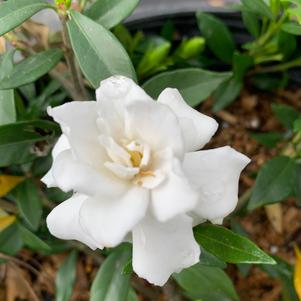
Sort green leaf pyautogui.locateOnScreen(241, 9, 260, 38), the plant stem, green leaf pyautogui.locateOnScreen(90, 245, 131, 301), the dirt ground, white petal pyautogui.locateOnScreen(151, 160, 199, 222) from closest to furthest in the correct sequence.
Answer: white petal pyautogui.locateOnScreen(151, 160, 199, 222)
the plant stem
green leaf pyautogui.locateOnScreen(90, 245, 131, 301)
green leaf pyautogui.locateOnScreen(241, 9, 260, 38)
the dirt ground

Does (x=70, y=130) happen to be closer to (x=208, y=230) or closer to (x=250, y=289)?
(x=208, y=230)

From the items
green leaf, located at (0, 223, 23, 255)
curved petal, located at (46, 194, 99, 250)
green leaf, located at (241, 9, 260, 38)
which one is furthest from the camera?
green leaf, located at (241, 9, 260, 38)

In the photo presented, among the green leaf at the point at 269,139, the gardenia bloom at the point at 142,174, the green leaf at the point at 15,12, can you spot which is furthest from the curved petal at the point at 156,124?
the green leaf at the point at 269,139

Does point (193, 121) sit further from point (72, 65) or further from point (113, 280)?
point (113, 280)

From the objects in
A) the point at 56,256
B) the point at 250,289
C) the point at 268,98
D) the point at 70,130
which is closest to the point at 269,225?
the point at 250,289

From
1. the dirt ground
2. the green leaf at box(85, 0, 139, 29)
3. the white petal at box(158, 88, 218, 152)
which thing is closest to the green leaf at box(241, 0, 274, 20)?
the green leaf at box(85, 0, 139, 29)

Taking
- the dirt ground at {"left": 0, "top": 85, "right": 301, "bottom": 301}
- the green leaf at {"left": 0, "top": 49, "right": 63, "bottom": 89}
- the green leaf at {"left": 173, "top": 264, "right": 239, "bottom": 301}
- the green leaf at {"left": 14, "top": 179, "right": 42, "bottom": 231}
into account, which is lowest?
the dirt ground at {"left": 0, "top": 85, "right": 301, "bottom": 301}

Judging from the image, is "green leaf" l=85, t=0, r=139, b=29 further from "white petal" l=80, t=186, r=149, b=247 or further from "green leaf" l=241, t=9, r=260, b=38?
"green leaf" l=241, t=9, r=260, b=38

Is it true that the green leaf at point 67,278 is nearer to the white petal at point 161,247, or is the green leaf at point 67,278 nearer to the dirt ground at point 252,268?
the dirt ground at point 252,268
